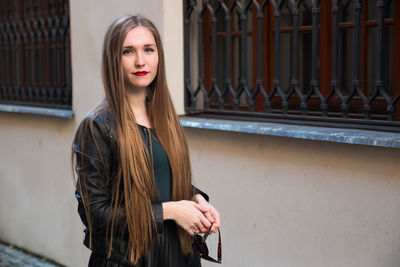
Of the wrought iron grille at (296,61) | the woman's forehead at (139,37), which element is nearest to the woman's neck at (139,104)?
the woman's forehead at (139,37)

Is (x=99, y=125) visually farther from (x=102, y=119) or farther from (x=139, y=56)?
(x=139, y=56)

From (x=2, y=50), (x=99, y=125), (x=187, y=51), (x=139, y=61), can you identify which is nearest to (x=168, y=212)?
(x=99, y=125)

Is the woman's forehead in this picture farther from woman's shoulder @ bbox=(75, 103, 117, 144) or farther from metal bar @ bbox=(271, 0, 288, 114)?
metal bar @ bbox=(271, 0, 288, 114)

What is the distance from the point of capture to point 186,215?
2.27m

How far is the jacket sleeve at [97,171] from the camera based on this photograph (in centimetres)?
218

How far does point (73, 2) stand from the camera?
5414 mm

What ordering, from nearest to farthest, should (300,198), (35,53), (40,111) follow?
(300,198) → (40,111) → (35,53)

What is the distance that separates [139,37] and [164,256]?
0.90 metres

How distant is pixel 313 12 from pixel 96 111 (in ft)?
5.99

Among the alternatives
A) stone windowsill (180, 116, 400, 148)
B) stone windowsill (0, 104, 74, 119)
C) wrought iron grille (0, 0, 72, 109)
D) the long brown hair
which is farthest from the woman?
wrought iron grille (0, 0, 72, 109)

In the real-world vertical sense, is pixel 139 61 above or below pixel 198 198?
above

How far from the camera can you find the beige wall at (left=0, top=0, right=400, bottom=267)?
320 centimetres

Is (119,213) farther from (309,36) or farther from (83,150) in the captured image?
(309,36)

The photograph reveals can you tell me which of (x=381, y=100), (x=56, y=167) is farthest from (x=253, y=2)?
(x=56, y=167)
